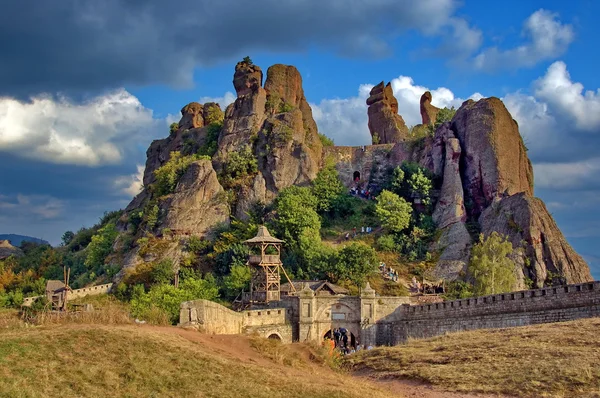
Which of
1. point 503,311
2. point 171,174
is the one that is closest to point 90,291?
point 171,174

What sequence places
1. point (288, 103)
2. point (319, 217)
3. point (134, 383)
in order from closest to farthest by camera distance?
point (134, 383)
point (319, 217)
point (288, 103)

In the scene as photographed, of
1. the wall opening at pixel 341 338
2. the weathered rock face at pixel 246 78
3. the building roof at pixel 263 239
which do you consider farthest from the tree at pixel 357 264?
the weathered rock face at pixel 246 78

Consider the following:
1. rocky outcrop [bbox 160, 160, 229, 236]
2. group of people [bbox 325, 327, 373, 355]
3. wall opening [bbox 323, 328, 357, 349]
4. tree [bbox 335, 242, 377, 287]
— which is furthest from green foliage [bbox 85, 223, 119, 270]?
group of people [bbox 325, 327, 373, 355]

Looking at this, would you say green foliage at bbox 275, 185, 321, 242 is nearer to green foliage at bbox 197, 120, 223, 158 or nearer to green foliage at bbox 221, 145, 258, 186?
green foliage at bbox 221, 145, 258, 186

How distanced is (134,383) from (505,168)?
43.2 m

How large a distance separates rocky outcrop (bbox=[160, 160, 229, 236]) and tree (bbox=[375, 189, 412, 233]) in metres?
13.5

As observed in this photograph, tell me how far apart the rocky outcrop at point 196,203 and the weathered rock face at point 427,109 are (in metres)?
30.0

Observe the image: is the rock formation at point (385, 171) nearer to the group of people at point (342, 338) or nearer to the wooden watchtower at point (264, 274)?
the group of people at point (342, 338)

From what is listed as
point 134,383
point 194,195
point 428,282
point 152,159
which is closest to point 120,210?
point 152,159

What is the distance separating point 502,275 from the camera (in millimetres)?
43312

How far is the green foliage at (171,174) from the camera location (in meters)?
63.1

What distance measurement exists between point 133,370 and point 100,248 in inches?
Answer: 1949

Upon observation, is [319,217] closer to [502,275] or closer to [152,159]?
[502,275]

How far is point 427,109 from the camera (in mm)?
80125
